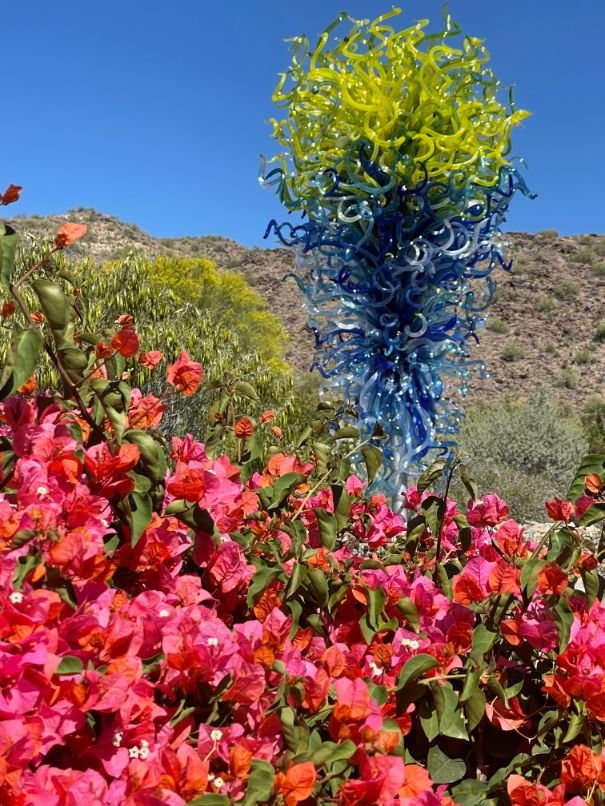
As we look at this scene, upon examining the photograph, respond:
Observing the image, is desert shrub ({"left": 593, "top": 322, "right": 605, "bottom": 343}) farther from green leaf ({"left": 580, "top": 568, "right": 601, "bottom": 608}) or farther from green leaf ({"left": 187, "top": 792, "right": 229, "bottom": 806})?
green leaf ({"left": 187, "top": 792, "right": 229, "bottom": 806})

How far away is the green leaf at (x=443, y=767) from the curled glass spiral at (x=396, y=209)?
2307mm

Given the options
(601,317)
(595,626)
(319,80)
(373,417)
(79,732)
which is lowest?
(79,732)

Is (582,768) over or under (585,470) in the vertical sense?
under

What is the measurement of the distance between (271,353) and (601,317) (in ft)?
46.2

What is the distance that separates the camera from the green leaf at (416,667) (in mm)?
1018

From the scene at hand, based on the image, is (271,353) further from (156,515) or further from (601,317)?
(601,317)

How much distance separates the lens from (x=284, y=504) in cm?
148

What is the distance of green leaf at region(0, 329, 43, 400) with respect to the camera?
2.97ft

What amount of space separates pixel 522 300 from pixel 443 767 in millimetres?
25626

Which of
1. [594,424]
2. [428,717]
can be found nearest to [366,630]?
[428,717]

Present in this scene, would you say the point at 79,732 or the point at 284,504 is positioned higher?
the point at 284,504

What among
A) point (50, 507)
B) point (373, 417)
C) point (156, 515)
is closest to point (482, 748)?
point (156, 515)

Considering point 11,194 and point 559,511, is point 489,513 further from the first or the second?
point 11,194

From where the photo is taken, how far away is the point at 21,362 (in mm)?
909
